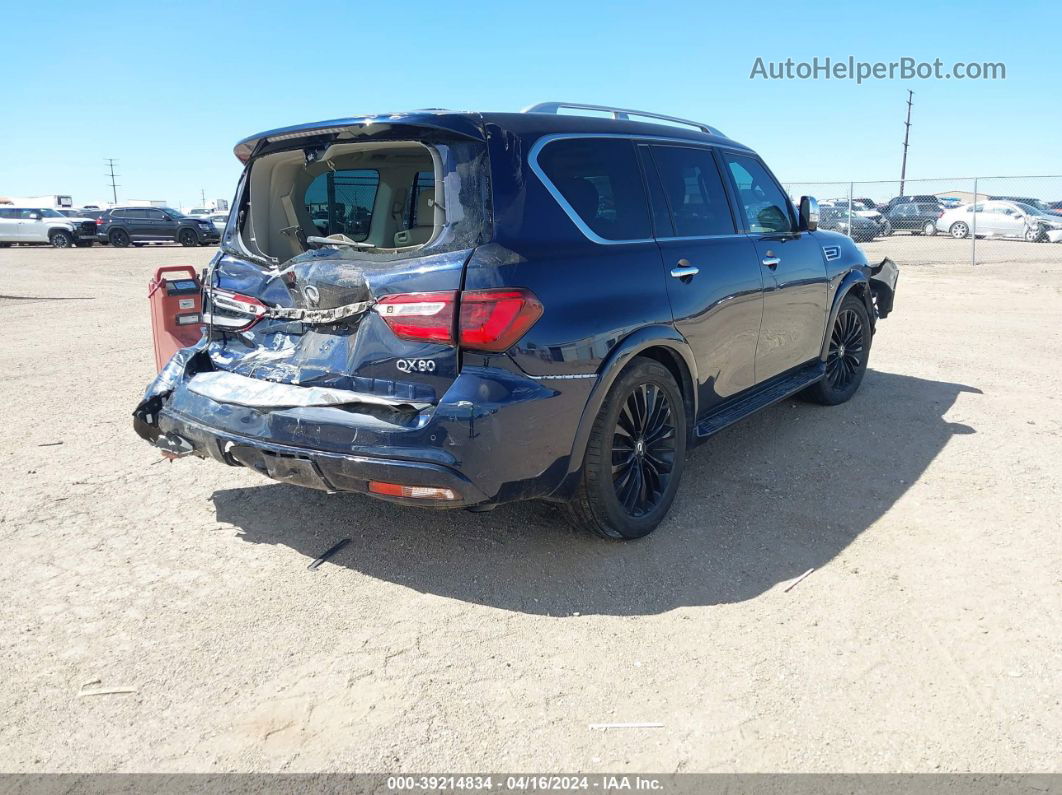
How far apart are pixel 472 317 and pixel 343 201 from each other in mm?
1706

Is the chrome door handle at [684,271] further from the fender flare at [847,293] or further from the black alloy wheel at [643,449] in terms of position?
the fender flare at [847,293]

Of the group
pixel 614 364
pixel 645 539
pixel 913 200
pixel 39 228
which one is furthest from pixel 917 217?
pixel 39 228

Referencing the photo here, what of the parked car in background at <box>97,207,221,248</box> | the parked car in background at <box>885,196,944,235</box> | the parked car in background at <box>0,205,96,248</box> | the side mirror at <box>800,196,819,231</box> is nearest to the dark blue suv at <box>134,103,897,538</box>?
the side mirror at <box>800,196,819,231</box>

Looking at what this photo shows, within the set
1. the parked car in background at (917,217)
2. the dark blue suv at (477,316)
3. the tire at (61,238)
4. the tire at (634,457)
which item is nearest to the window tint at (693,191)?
the dark blue suv at (477,316)

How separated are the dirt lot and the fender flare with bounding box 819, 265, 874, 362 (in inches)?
28.4

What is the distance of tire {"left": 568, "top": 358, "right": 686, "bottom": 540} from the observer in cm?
356

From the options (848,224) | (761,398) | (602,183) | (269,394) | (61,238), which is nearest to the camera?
(269,394)

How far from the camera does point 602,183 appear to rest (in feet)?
12.3

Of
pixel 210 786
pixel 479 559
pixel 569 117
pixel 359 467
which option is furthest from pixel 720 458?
pixel 210 786

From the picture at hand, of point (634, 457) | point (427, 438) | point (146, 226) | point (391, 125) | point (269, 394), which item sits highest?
point (146, 226)

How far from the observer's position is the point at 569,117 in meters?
3.74

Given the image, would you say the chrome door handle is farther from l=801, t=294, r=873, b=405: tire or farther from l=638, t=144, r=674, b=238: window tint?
l=801, t=294, r=873, b=405: tire

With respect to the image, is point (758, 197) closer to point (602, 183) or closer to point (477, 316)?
point (602, 183)

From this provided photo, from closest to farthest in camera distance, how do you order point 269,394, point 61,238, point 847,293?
point 269,394
point 847,293
point 61,238
